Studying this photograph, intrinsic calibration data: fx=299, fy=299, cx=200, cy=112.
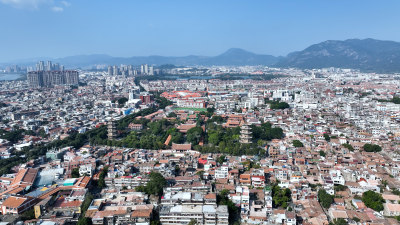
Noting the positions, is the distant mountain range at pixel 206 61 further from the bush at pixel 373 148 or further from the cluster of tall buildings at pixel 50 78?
the bush at pixel 373 148

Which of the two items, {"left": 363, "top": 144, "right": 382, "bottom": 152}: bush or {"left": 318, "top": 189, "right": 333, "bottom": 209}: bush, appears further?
{"left": 363, "top": 144, "right": 382, "bottom": 152}: bush

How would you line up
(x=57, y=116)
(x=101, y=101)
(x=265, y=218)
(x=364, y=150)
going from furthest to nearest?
1. (x=101, y=101)
2. (x=57, y=116)
3. (x=364, y=150)
4. (x=265, y=218)

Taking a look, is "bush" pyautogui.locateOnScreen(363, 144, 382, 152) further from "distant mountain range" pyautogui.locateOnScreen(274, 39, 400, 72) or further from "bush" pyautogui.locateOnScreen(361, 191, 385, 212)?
"distant mountain range" pyautogui.locateOnScreen(274, 39, 400, 72)

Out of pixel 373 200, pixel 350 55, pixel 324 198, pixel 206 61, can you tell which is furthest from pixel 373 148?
pixel 206 61

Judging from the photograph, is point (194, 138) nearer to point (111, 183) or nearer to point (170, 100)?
point (111, 183)

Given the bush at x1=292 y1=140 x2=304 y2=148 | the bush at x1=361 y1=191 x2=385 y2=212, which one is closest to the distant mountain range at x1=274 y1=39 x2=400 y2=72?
the bush at x1=292 y1=140 x2=304 y2=148

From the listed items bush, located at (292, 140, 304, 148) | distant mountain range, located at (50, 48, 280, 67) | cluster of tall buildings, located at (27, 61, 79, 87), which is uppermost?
distant mountain range, located at (50, 48, 280, 67)

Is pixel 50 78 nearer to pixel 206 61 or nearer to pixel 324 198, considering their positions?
pixel 324 198

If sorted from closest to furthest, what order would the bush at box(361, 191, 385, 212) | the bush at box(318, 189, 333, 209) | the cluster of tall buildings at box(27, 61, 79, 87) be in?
the bush at box(361, 191, 385, 212), the bush at box(318, 189, 333, 209), the cluster of tall buildings at box(27, 61, 79, 87)

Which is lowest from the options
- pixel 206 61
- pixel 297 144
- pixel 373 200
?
pixel 373 200

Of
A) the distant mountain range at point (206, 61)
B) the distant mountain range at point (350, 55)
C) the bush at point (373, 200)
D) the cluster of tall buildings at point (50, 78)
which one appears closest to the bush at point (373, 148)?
the bush at point (373, 200)

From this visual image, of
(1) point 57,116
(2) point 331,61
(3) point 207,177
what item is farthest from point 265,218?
(2) point 331,61
